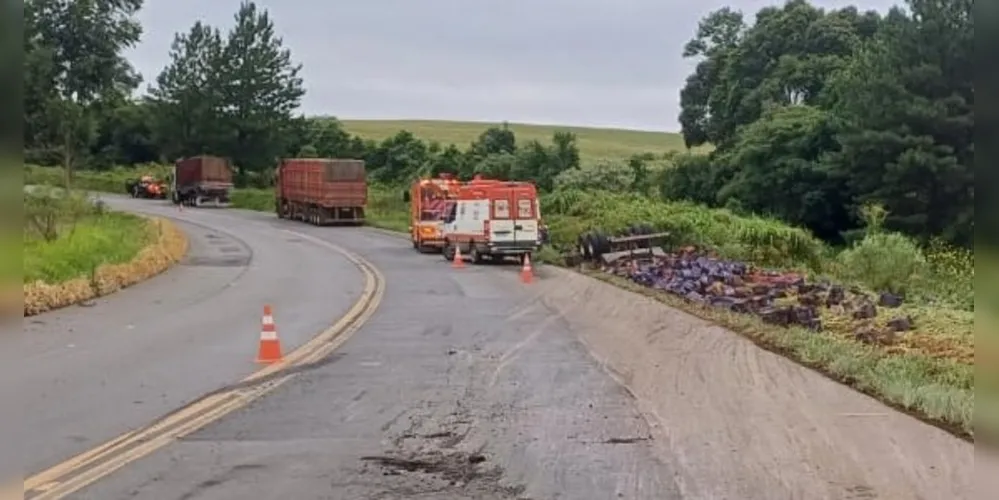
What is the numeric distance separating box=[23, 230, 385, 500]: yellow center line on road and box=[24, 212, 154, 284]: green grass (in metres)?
6.35

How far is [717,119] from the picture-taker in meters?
82.6

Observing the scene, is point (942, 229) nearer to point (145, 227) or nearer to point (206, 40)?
point (145, 227)

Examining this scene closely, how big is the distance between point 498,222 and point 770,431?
27161 millimetres

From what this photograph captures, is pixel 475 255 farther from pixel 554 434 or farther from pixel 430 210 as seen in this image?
Result: pixel 554 434

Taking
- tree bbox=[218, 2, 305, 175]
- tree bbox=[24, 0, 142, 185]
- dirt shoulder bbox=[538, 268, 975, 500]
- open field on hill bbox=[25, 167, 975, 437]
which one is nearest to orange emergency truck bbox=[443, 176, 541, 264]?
open field on hill bbox=[25, 167, 975, 437]

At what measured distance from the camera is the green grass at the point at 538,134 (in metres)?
117

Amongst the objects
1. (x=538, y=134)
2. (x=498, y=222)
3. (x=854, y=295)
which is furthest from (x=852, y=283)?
(x=538, y=134)

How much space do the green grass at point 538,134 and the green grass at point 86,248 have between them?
242 ft

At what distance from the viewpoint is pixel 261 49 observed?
9481cm

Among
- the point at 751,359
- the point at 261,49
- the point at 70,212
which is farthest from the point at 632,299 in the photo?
the point at 261,49

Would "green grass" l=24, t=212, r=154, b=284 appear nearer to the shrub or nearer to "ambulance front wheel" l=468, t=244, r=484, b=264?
"ambulance front wheel" l=468, t=244, r=484, b=264

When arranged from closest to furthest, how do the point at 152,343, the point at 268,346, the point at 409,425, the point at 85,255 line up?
the point at 409,425 < the point at 268,346 < the point at 152,343 < the point at 85,255

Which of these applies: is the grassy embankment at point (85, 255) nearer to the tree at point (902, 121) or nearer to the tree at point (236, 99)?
the tree at point (902, 121)

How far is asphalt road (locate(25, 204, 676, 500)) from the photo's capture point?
343 inches
